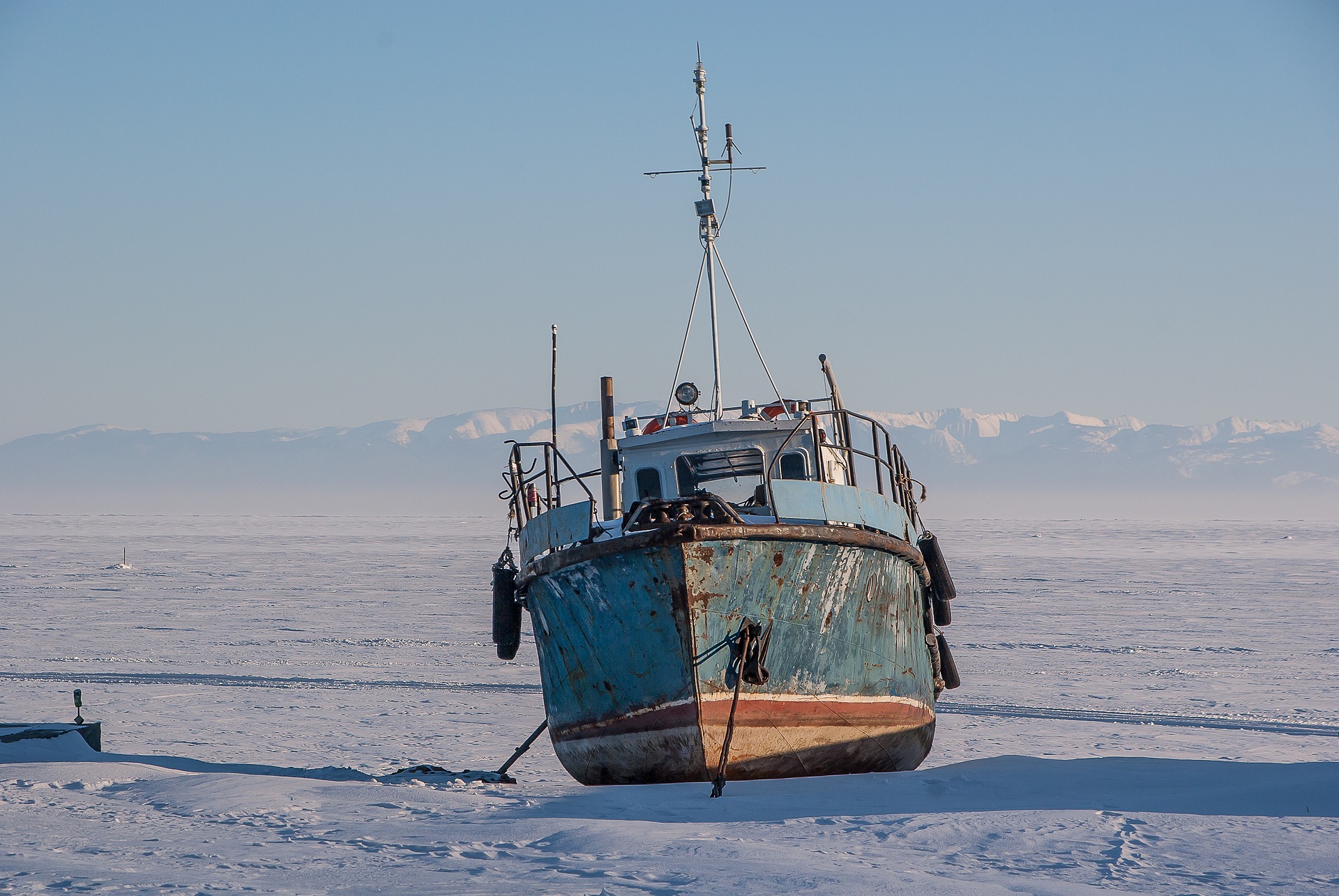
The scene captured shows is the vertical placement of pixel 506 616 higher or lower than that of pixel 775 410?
lower

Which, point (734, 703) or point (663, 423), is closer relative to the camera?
point (734, 703)

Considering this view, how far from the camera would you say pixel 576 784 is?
9016 mm

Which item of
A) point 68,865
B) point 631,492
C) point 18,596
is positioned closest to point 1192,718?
point 631,492

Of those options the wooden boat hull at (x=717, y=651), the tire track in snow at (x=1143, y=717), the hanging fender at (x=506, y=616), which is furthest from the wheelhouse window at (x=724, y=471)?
the tire track in snow at (x=1143, y=717)

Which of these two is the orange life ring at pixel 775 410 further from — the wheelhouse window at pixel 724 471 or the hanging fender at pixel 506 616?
the hanging fender at pixel 506 616

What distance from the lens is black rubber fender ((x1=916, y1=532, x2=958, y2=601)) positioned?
1132 cm

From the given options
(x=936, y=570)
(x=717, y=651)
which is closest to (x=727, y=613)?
(x=717, y=651)

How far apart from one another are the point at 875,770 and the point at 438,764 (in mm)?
3408

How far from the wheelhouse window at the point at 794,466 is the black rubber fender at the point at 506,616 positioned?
2.44m

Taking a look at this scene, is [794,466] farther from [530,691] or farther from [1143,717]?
[530,691]

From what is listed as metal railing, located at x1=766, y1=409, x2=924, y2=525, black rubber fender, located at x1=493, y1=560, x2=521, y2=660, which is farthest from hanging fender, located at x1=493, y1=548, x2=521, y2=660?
metal railing, located at x1=766, y1=409, x2=924, y2=525

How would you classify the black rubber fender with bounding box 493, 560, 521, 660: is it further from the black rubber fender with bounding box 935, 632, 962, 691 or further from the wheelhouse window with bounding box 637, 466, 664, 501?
the black rubber fender with bounding box 935, 632, 962, 691

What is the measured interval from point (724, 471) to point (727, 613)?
2.32m

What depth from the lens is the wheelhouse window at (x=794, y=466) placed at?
33.6 ft
